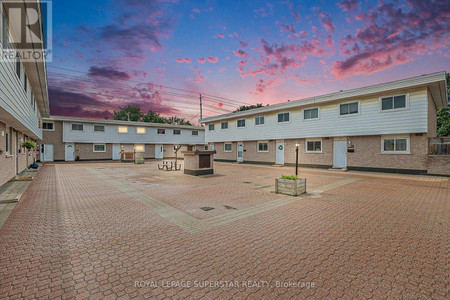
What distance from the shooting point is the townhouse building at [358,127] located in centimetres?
1391

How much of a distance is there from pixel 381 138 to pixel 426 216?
40.2 ft

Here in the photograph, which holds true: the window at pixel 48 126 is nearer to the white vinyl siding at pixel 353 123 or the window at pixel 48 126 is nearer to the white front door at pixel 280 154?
the white vinyl siding at pixel 353 123

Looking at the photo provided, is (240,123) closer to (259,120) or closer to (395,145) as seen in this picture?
(259,120)

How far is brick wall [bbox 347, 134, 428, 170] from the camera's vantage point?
13953 mm

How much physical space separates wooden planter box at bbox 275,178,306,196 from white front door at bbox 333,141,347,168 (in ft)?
37.3

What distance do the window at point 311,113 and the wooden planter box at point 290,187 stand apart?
41.7ft

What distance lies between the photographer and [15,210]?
6.35 m

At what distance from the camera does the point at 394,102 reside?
48.9 ft

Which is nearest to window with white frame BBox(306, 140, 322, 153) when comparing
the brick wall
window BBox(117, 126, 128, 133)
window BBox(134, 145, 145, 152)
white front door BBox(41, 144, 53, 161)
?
the brick wall

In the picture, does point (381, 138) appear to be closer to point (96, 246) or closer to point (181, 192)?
point (181, 192)

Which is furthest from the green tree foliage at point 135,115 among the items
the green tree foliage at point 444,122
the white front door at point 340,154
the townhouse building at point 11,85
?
the green tree foliage at point 444,122

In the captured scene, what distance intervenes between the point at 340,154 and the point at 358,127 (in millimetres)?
2732

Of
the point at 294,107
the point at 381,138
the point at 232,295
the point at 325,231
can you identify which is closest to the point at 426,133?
the point at 381,138

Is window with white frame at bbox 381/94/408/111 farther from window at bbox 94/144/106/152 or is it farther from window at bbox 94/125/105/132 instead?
window at bbox 94/144/106/152
